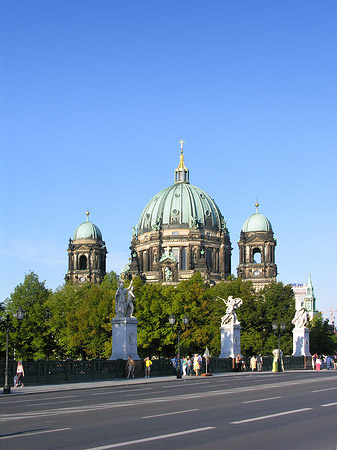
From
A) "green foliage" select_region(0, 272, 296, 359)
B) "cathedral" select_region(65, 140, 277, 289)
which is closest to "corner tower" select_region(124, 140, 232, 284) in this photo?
"cathedral" select_region(65, 140, 277, 289)

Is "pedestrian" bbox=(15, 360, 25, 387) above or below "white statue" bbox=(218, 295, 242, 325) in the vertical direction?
below

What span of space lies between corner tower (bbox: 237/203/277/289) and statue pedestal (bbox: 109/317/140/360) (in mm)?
98496

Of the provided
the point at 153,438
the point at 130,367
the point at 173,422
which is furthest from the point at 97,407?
the point at 130,367

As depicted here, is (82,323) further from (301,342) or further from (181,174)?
(181,174)

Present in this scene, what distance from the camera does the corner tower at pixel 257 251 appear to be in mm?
141500

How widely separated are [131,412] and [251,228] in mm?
126287

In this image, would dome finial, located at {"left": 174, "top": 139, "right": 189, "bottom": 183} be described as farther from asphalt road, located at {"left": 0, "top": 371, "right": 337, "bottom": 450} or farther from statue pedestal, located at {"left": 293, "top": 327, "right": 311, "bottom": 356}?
asphalt road, located at {"left": 0, "top": 371, "right": 337, "bottom": 450}

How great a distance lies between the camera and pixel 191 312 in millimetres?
82688

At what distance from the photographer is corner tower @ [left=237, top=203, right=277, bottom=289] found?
142 meters

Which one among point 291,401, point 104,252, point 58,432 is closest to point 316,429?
point 58,432

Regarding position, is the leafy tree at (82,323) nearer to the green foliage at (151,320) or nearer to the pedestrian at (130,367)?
the green foliage at (151,320)

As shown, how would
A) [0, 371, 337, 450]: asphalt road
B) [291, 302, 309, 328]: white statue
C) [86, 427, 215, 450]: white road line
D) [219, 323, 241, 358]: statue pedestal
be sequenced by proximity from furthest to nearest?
[291, 302, 309, 328]: white statue → [219, 323, 241, 358]: statue pedestal → [0, 371, 337, 450]: asphalt road → [86, 427, 215, 450]: white road line

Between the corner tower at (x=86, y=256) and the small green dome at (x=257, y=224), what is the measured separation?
98.1 ft

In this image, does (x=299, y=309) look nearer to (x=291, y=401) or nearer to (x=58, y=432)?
(x=291, y=401)
